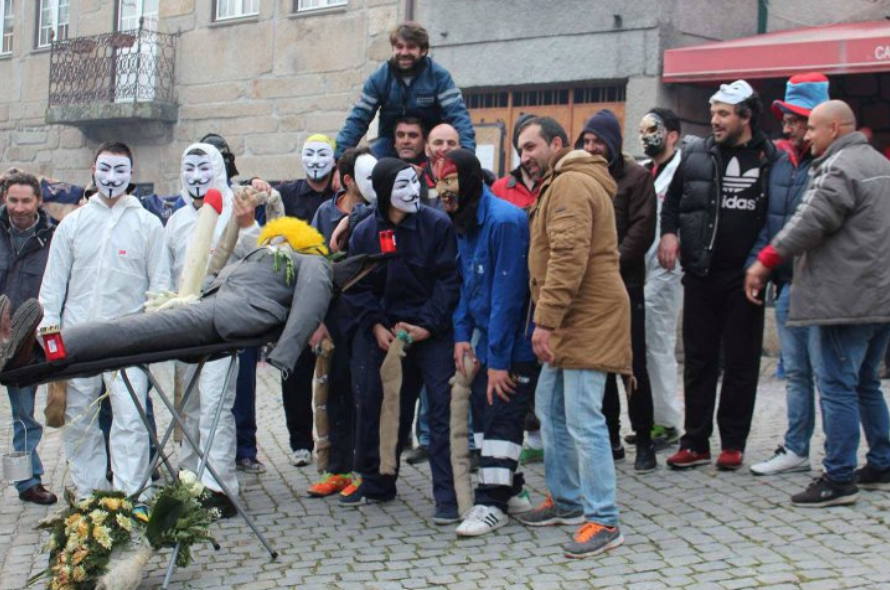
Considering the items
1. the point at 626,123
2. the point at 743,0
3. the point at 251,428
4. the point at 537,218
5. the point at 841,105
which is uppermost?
the point at 743,0

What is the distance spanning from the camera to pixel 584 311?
6.22 meters

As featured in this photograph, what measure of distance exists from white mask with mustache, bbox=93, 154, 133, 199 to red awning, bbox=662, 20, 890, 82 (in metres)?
6.87

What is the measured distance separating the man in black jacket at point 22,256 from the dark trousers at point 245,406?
122 cm

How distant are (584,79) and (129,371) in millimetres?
7786

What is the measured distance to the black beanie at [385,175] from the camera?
6.93 metres

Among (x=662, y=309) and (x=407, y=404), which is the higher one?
(x=662, y=309)

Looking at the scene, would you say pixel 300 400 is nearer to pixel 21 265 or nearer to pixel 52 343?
pixel 21 265

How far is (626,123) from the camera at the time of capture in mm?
13461

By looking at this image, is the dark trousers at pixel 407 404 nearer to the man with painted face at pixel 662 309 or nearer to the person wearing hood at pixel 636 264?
the person wearing hood at pixel 636 264

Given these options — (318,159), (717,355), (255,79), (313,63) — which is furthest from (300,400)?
(255,79)

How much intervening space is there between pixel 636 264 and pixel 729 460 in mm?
1287

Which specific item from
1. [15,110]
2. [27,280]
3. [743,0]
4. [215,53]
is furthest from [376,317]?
[15,110]

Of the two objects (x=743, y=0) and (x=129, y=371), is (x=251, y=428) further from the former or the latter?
(x=743, y=0)

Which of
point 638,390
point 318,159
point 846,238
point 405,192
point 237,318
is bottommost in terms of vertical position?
point 638,390
